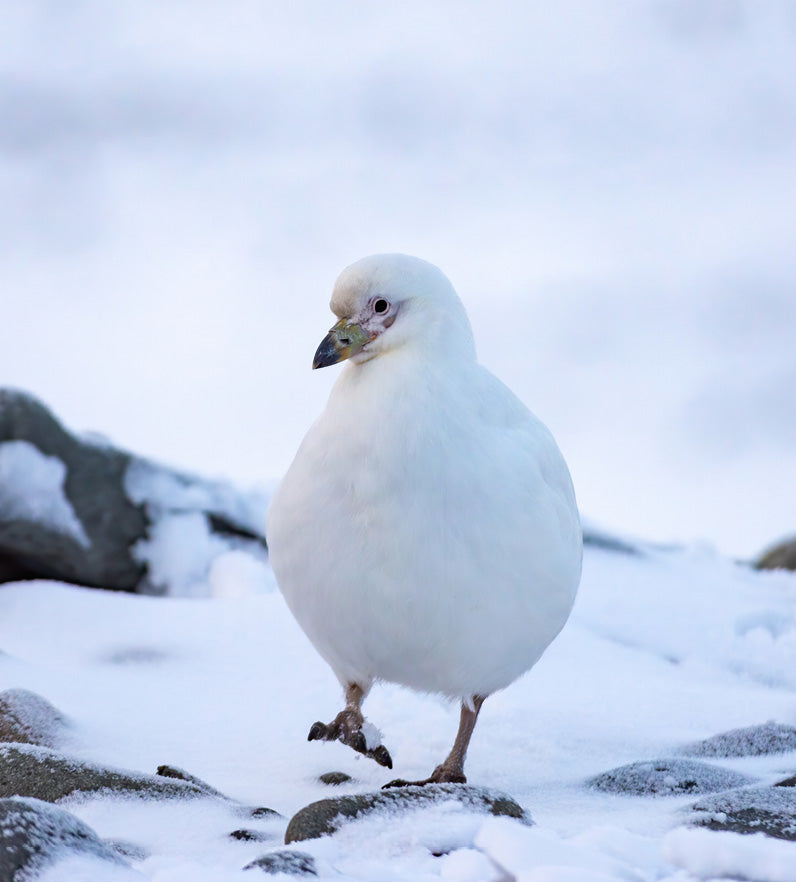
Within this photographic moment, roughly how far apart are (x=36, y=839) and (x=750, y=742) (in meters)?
3.23

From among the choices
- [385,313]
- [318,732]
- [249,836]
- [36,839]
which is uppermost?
[385,313]

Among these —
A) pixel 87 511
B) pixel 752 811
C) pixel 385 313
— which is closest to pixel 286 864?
pixel 752 811

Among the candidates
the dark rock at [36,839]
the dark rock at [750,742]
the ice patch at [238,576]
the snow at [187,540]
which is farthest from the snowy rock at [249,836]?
the snow at [187,540]

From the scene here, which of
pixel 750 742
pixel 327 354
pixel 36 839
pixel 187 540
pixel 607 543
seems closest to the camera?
pixel 36 839

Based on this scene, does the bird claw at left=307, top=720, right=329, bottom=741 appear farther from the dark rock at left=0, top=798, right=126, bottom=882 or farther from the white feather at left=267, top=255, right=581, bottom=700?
the dark rock at left=0, top=798, right=126, bottom=882

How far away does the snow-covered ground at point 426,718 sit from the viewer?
304 centimetres

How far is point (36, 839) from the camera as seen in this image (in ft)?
10.2

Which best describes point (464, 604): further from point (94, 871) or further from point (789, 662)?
point (789, 662)

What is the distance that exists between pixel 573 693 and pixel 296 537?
250 centimetres

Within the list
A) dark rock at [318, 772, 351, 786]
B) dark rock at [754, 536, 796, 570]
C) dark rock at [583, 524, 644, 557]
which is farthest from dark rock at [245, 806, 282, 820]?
dark rock at [754, 536, 796, 570]

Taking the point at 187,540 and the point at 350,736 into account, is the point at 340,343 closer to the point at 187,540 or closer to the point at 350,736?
the point at 350,736

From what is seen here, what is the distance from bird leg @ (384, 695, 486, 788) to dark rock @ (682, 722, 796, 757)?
1064mm

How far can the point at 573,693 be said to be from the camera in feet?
21.1

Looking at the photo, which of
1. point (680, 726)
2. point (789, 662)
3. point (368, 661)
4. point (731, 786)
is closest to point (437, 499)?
point (368, 661)
